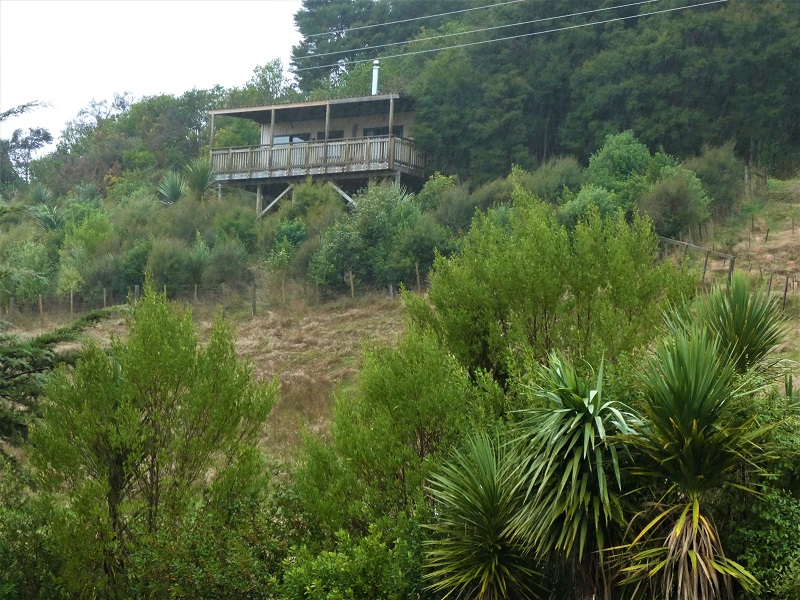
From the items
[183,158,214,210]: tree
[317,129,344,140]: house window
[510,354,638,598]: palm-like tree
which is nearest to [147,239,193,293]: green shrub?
[183,158,214,210]: tree

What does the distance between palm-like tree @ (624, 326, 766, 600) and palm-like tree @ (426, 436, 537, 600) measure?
1.69m

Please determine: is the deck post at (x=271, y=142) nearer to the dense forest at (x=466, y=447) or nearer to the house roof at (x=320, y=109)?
the house roof at (x=320, y=109)

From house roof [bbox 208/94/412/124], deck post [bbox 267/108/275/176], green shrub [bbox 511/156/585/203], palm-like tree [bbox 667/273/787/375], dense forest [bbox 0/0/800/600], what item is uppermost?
house roof [bbox 208/94/412/124]

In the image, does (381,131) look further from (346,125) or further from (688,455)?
(688,455)

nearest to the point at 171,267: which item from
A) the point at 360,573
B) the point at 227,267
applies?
the point at 227,267

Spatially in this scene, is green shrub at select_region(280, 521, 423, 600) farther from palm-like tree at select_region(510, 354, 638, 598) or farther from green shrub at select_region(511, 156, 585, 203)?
green shrub at select_region(511, 156, 585, 203)

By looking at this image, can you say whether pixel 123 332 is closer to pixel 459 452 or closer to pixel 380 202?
pixel 380 202

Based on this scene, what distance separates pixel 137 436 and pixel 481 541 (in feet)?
18.6

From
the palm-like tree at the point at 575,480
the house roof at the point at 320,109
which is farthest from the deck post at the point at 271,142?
the palm-like tree at the point at 575,480

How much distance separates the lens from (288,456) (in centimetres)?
2345

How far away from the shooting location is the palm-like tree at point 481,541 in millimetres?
13250

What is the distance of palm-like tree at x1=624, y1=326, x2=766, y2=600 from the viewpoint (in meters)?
11.5

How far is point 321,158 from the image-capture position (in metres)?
41.8

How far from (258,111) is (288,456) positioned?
77.0 ft
